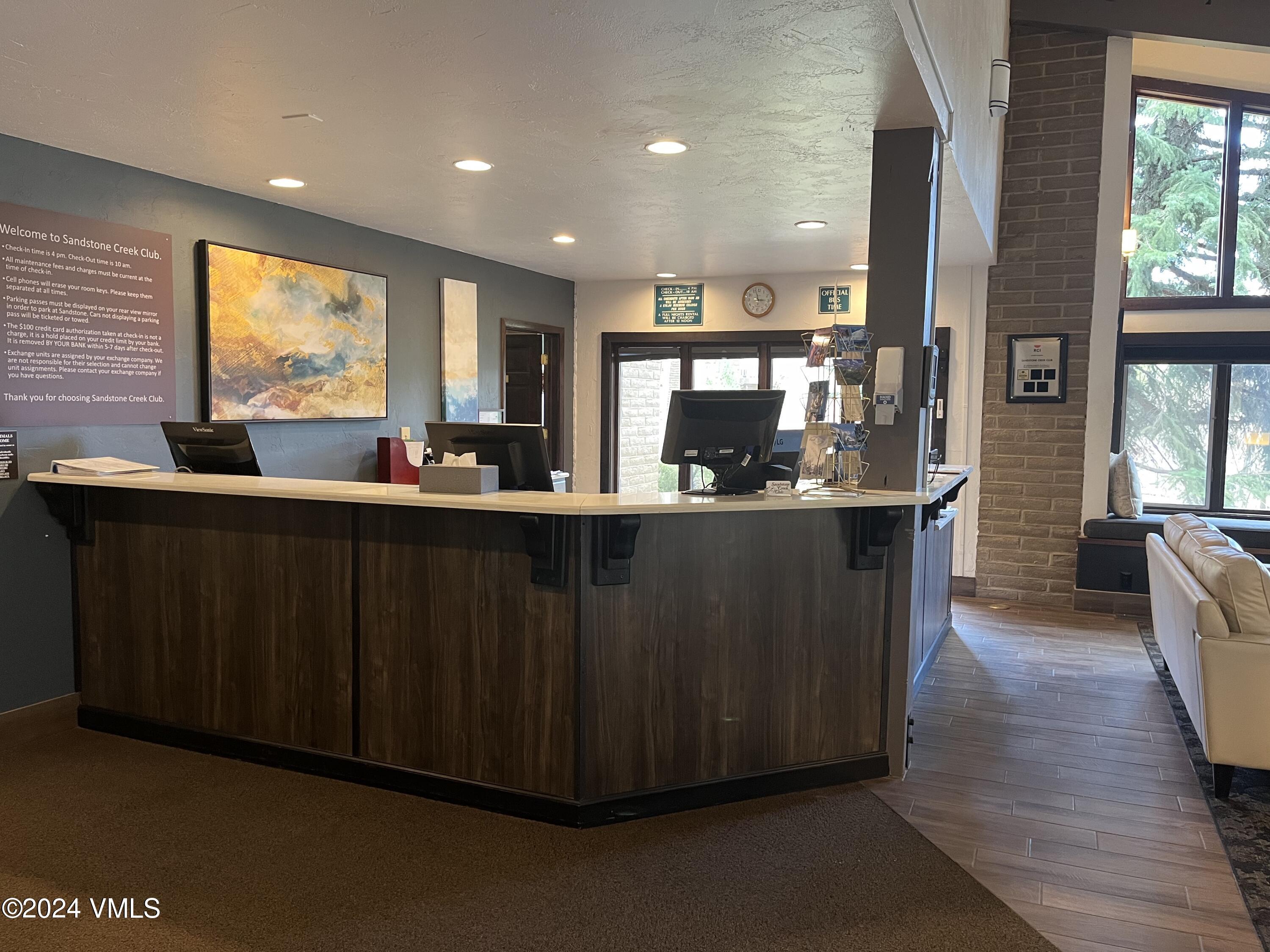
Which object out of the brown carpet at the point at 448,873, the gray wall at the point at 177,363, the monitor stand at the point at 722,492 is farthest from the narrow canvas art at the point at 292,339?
the monitor stand at the point at 722,492

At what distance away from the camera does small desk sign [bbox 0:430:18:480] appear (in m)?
3.63

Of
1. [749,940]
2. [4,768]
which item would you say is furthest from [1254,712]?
[4,768]

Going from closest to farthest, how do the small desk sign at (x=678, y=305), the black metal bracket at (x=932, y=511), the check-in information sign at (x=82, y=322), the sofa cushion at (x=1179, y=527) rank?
the check-in information sign at (x=82, y=322) < the black metal bracket at (x=932, y=511) < the sofa cushion at (x=1179, y=527) < the small desk sign at (x=678, y=305)

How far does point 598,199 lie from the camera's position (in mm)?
4812

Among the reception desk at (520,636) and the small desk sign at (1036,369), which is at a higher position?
the small desk sign at (1036,369)

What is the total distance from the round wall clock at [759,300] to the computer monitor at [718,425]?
422cm

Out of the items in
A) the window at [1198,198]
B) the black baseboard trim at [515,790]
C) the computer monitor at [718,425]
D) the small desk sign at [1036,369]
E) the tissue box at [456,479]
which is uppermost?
the window at [1198,198]

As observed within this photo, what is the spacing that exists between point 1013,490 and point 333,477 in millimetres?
4807

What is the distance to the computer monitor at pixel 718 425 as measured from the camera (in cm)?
353

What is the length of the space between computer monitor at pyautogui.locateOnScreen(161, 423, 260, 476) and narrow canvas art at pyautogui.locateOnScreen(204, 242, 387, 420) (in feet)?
1.83

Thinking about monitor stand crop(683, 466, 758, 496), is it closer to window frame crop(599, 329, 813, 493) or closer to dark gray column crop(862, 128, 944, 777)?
dark gray column crop(862, 128, 944, 777)

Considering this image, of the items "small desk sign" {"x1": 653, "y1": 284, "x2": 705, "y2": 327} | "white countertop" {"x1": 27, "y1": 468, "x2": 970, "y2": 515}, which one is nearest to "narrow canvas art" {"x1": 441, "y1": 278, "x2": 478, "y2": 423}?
"small desk sign" {"x1": 653, "y1": 284, "x2": 705, "y2": 327}

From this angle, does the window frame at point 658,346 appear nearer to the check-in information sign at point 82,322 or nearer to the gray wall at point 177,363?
the gray wall at point 177,363

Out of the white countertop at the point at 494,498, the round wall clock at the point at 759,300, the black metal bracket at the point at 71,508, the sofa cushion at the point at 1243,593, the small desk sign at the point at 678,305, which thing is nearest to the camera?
the white countertop at the point at 494,498
